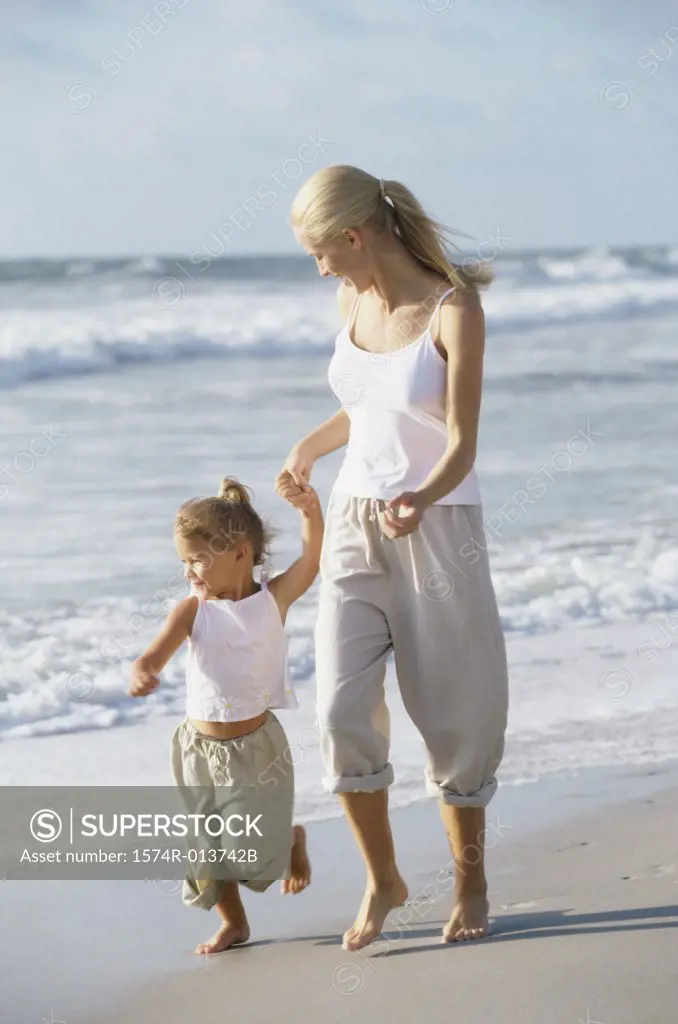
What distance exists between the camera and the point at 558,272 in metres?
20.3

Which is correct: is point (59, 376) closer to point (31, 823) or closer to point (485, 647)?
point (31, 823)

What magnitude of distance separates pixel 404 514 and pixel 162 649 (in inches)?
21.9

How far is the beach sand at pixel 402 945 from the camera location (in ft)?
8.25

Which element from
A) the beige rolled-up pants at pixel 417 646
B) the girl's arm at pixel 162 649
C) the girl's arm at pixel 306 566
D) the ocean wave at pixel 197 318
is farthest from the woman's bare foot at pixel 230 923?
the ocean wave at pixel 197 318

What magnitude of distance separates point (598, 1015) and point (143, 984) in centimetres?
83

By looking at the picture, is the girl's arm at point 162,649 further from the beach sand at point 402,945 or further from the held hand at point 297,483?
the beach sand at point 402,945

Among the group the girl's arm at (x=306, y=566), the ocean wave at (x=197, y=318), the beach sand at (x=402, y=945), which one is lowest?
the beach sand at (x=402, y=945)

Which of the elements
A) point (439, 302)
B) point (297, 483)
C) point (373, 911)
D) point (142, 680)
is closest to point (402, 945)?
point (373, 911)

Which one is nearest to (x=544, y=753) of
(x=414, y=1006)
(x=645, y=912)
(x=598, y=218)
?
(x=645, y=912)

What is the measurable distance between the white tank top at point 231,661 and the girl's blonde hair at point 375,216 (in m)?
0.75

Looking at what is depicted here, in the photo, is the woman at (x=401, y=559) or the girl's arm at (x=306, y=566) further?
the girl's arm at (x=306, y=566)

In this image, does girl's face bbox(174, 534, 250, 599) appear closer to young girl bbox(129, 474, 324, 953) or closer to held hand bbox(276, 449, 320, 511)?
young girl bbox(129, 474, 324, 953)

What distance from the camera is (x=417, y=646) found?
278cm

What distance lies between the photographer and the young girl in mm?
2891
